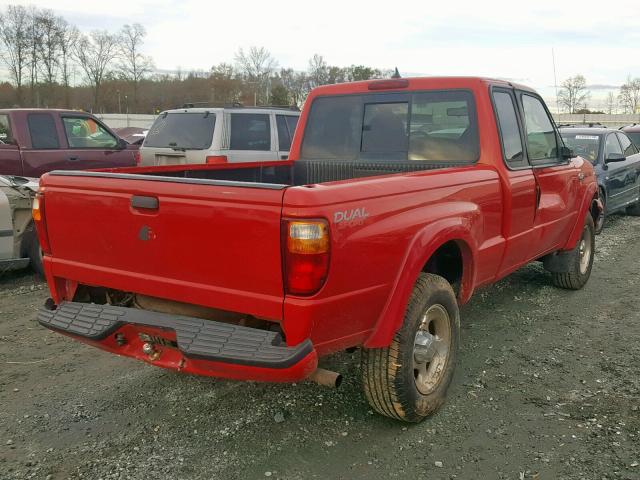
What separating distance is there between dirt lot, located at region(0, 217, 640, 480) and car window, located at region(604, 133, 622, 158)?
17.9 ft

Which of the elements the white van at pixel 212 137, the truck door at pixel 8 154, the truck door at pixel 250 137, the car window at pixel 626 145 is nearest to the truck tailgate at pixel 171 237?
the white van at pixel 212 137

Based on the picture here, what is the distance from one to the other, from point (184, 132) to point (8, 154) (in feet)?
8.64

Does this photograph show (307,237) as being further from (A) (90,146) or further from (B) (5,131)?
(A) (90,146)

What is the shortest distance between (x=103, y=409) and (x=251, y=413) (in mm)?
918

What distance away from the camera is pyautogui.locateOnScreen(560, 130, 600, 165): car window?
9312 mm

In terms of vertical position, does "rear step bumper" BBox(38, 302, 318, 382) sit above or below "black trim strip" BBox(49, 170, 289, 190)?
below

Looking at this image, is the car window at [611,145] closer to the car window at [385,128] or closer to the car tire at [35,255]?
the car window at [385,128]

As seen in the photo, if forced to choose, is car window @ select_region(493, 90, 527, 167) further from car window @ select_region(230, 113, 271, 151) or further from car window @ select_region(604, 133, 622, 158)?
car window @ select_region(604, 133, 622, 158)

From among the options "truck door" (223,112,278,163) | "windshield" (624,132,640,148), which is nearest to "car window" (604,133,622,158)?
"windshield" (624,132,640,148)

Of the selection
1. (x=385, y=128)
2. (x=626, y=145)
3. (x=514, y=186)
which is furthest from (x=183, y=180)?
(x=626, y=145)

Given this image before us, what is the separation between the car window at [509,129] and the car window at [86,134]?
24.6ft

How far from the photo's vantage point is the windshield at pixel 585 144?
9.31 meters

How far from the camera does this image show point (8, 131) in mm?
9141

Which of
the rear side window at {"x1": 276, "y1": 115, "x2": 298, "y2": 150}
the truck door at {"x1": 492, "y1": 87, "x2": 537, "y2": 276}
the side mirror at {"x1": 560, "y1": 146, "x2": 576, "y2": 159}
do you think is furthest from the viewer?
the rear side window at {"x1": 276, "y1": 115, "x2": 298, "y2": 150}
